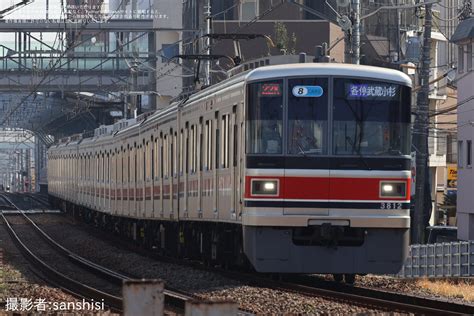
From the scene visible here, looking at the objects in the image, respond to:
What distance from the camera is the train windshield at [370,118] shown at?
15953 millimetres

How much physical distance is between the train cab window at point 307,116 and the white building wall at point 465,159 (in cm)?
2745

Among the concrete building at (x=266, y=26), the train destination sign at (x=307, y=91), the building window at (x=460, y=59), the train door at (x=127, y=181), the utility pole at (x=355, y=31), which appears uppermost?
the concrete building at (x=266, y=26)

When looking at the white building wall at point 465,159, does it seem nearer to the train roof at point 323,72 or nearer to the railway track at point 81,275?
the railway track at point 81,275

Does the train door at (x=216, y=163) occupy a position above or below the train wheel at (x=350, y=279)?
above

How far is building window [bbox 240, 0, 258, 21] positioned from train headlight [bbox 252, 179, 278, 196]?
150ft

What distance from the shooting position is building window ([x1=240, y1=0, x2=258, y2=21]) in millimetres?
61156

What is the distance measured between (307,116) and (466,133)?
29.6m

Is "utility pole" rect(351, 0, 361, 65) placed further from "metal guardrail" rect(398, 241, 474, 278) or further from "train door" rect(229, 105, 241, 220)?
"metal guardrail" rect(398, 241, 474, 278)

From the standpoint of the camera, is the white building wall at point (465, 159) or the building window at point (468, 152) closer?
the white building wall at point (465, 159)

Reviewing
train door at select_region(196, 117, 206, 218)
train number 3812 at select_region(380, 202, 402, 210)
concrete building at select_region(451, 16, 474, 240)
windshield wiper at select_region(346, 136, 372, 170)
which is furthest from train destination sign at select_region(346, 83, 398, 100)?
concrete building at select_region(451, 16, 474, 240)

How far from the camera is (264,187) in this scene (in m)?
15.8

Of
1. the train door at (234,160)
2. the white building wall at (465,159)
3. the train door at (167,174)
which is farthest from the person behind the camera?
the white building wall at (465,159)

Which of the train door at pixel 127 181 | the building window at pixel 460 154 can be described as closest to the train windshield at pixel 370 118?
the train door at pixel 127 181

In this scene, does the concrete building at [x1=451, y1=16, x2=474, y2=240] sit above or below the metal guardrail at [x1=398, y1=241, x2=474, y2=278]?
above
